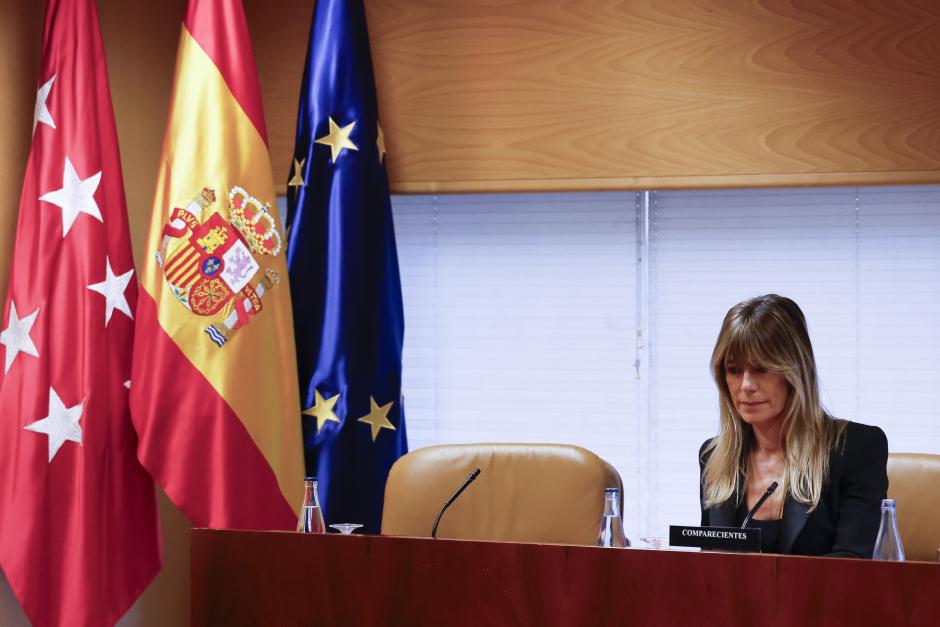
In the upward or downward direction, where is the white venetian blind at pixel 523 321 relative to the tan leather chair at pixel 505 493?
upward

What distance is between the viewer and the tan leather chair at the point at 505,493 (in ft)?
7.59

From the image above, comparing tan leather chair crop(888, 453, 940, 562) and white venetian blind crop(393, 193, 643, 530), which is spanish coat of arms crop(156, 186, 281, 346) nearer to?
white venetian blind crop(393, 193, 643, 530)

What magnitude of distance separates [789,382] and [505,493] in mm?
661

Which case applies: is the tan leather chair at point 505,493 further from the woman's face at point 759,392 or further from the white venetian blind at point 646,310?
the white venetian blind at point 646,310

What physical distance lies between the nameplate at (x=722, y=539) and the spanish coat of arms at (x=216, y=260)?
154 cm

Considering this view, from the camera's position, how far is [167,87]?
337 centimetres

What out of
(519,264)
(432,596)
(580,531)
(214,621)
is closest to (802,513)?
(580,531)

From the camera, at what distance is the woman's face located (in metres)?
2.25

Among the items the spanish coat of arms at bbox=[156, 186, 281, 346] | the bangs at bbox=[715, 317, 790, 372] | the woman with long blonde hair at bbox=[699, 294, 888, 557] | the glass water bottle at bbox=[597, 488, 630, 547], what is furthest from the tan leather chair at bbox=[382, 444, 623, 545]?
the spanish coat of arms at bbox=[156, 186, 281, 346]

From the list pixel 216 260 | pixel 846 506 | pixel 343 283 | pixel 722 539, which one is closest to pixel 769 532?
pixel 846 506

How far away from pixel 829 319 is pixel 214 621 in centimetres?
230

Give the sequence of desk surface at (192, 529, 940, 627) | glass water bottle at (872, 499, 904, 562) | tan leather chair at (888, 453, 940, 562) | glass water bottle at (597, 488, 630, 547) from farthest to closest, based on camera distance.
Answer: tan leather chair at (888, 453, 940, 562) → glass water bottle at (597, 488, 630, 547) → glass water bottle at (872, 499, 904, 562) → desk surface at (192, 529, 940, 627)

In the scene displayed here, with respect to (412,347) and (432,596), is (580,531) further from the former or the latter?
(412,347)

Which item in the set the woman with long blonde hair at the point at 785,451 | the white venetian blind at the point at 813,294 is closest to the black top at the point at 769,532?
the woman with long blonde hair at the point at 785,451
